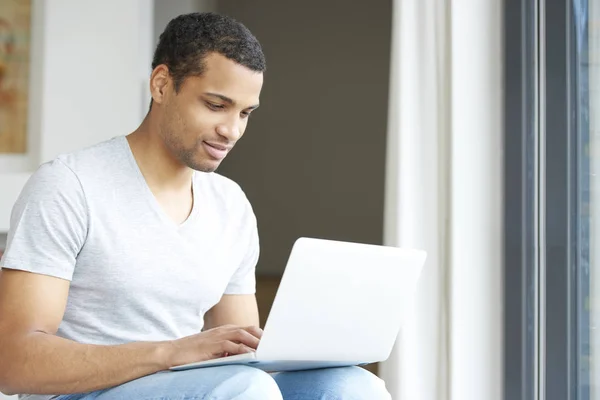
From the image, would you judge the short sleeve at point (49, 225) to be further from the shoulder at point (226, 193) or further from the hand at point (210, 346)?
the shoulder at point (226, 193)

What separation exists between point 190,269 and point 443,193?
44.8 inches

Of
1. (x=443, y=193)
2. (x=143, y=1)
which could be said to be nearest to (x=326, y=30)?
(x=143, y=1)

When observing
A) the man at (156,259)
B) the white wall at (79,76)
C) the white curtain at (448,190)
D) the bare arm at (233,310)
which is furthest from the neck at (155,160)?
the white wall at (79,76)

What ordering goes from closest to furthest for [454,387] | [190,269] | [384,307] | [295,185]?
[384,307]
[190,269]
[454,387]
[295,185]

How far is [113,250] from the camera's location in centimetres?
150

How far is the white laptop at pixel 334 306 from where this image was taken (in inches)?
53.1

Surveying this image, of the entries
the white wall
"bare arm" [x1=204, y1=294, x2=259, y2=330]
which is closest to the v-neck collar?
"bare arm" [x1=204, y1=294, x2=259, y2=330]

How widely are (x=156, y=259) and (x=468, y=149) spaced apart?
47.1 inches

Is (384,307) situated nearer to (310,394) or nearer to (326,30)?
(310,394)

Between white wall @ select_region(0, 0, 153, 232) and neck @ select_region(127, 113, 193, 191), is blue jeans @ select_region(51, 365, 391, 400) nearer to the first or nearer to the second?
neck @ select_region(127, 113, 193, 191)

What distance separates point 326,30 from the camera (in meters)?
5.11

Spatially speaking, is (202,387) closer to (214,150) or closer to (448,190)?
(214,150)

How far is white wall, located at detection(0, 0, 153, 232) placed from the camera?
2.95 meters

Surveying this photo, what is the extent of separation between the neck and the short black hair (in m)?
0.10
